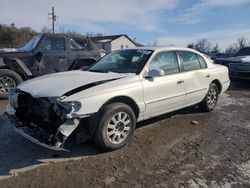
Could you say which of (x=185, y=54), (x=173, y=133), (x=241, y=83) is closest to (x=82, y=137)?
(x=173, y=133)

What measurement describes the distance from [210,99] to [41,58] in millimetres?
4970

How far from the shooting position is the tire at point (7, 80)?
789 cm

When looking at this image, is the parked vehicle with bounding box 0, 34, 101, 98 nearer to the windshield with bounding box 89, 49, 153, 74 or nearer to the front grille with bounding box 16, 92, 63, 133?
the windshield with bounding box 89, 49, 153, 74

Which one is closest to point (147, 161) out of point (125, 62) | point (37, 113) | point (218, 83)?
point (37, 113)

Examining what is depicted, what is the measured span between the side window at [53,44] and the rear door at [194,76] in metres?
4.42

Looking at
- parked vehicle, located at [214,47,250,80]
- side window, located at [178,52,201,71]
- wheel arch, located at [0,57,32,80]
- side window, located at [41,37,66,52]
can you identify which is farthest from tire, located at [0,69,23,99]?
parked vehicle, located at [214,47,250,80]

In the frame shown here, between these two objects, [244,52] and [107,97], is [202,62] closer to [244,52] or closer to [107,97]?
[107,97]

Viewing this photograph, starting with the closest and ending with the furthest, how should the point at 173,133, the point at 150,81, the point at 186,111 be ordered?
the point at 150,81, the point at 173,133, the point at 186,111

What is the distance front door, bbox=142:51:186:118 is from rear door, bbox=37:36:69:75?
172 inches

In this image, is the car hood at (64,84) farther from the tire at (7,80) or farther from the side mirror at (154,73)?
the tire at (7,80)

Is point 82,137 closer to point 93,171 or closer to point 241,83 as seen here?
point 93,171

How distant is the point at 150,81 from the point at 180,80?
2.93 feet

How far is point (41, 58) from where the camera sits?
28.4ft

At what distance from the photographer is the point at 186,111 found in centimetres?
684
